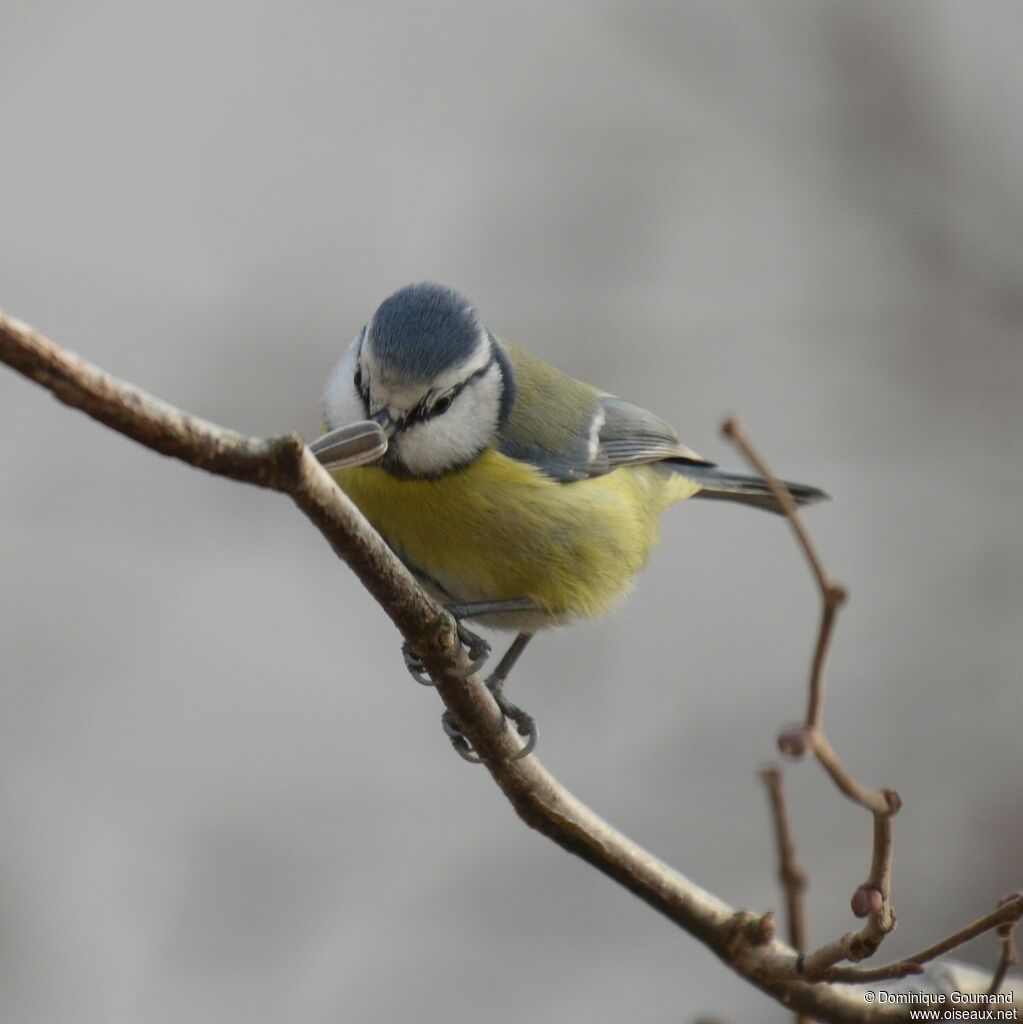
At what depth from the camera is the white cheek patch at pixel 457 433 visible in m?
1.79

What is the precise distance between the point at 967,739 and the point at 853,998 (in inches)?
79.4

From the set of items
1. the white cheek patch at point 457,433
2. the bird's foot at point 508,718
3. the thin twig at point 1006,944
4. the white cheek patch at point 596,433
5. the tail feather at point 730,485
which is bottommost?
the bird's foot at point 508,718

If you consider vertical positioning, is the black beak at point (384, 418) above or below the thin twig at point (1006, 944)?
above

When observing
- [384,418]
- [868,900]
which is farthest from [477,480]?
[868,900]

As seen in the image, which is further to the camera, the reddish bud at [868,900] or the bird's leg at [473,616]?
the bird's leg at [473,616]

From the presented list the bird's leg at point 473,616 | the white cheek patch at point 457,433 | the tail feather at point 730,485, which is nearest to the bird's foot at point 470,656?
the bird's leg at point 473,616

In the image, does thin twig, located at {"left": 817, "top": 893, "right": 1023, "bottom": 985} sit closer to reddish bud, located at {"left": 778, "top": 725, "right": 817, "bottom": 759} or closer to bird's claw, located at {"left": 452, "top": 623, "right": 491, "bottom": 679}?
reddish bud, located at {"left": 778, "top": 725, "right": 817, "bottom": 759}

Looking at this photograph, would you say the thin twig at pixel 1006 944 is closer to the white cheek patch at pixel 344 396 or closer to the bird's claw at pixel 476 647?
the bird's claw at pixel 476 647

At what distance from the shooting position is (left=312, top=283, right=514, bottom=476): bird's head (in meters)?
1.75

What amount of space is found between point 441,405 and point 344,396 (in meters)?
0.14

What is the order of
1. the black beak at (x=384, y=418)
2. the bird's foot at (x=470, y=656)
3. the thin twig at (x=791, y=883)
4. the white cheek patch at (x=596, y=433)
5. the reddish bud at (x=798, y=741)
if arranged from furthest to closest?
the white cheek patch at (x=596, y=433), the black beak at (x=384, y=418), the bird's foot at (x=470, y=656), the thin twig at (x=791, y=883), the reddish bud at (x=798, y=741)

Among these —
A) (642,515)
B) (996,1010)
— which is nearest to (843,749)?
(642,515)

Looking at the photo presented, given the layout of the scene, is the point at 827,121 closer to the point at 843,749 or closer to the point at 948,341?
the point at 948,341

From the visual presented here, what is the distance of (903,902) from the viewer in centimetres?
303
